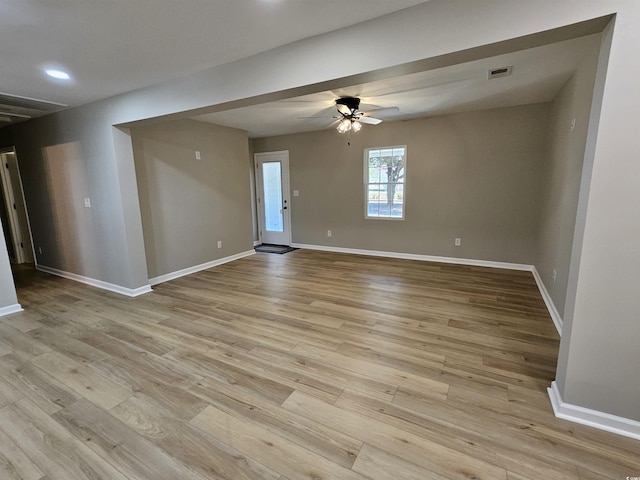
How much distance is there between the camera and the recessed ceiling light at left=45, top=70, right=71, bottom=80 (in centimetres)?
258

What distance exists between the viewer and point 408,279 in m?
4.23

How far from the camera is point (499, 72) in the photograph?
2832mm

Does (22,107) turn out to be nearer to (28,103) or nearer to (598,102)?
(28,103)

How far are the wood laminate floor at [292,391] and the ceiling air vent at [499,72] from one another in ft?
7.87

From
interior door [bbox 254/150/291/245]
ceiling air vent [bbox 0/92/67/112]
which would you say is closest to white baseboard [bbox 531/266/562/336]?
interior door [bbox 254/150/291/245]

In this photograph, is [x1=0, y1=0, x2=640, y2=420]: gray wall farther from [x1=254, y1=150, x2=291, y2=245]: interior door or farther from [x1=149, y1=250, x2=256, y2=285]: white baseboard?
[x1=254, y1=150, x2=291, y2=245]: interior door

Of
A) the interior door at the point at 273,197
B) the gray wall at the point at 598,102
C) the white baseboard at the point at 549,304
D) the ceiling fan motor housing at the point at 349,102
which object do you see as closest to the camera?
the gray wall at the point at 598,102

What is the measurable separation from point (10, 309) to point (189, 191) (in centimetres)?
251

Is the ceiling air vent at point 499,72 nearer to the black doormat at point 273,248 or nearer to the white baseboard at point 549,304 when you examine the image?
the white baseboard at point 549,304

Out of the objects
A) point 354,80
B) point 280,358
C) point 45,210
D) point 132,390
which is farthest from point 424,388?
point 45,210

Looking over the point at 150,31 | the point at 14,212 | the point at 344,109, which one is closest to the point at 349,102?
the point at 344,109

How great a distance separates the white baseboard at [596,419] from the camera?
1.59m

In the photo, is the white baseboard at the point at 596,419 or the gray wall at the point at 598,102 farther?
the white baseboard at the point at 596,419

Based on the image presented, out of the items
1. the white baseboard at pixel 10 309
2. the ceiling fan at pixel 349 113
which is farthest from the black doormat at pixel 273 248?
the white baseboard at pixel 10 309
